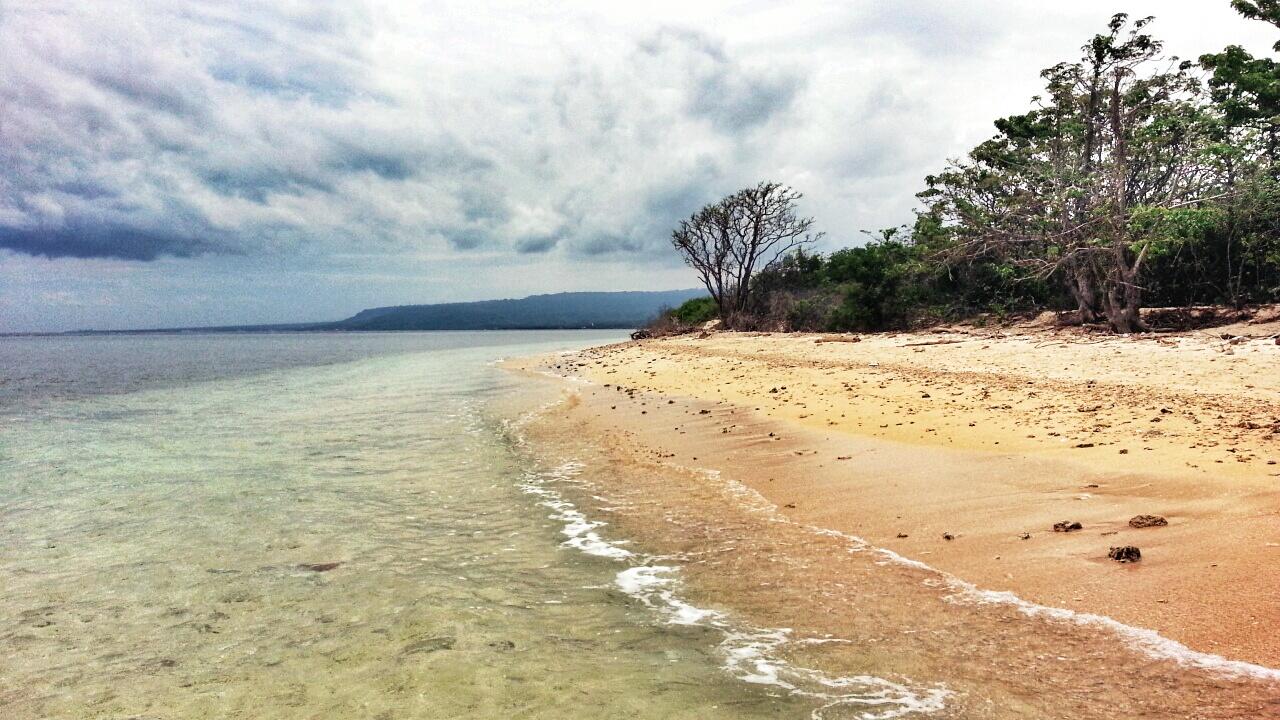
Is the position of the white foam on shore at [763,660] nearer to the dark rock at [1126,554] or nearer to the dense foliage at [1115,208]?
the dark rock at [1126,554]

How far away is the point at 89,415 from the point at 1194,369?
80.1 ft

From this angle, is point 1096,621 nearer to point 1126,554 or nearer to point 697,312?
point 1126,554

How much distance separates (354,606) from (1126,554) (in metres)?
5.16

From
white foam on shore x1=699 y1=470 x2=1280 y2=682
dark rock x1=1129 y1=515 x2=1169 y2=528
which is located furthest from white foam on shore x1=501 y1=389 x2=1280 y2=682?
dark rock x1=1129 y1=515 x2=1169 y2=528

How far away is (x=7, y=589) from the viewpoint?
514 centimetres

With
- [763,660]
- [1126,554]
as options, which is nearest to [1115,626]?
[1126,554]

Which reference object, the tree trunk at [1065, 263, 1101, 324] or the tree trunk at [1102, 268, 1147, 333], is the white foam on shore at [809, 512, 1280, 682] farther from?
the tree trunk at [1065, 263, 1101, 324]

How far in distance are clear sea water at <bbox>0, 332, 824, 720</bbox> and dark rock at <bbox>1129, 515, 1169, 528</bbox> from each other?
3260mm

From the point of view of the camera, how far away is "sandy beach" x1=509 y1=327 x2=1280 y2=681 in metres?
4.02

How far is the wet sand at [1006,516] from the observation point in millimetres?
3328

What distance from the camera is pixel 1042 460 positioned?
702 centimetres

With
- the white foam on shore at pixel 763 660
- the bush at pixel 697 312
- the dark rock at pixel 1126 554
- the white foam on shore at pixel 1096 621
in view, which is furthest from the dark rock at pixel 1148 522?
the bush at pixel 697 312

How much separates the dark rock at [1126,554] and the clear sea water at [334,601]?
259 centimetres

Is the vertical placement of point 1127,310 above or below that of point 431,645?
above
